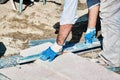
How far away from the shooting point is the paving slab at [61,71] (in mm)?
4113

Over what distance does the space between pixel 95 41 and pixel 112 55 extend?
0.53 meters

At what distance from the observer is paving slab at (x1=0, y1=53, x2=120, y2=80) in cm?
411

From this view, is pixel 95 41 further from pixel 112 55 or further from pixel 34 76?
pixel 34 76

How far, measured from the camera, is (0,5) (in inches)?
271

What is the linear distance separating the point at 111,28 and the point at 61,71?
3.08 feet

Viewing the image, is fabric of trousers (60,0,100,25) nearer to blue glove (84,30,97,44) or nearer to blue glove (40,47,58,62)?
blue glove (40,47,58,62)

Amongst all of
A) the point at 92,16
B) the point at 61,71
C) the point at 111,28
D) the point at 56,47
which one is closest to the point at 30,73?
the point at 61,71

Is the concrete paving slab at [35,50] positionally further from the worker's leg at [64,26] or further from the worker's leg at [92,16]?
the worker's leg at [92,16]

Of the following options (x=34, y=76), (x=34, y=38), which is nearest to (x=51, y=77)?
(x=34, y=76)

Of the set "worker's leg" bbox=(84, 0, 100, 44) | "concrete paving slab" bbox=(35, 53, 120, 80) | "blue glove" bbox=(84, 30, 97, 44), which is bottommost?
"concrete paving slab" bbox=(35, 53, 120, 80)

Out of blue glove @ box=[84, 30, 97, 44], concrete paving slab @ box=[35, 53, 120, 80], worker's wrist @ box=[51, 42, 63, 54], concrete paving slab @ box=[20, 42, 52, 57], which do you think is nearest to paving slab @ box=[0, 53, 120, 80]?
concrete paving slab @ box=[35, 53, 120, 80]

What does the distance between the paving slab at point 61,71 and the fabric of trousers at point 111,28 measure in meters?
0.41

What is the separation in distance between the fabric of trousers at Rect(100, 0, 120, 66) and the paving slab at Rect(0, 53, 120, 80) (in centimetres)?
41

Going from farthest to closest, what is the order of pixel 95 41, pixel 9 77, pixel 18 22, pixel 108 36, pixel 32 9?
pixel 32 9 → pixel 18 22 → pixel 95 41 → pixel 108 36 → pixel 9 77
